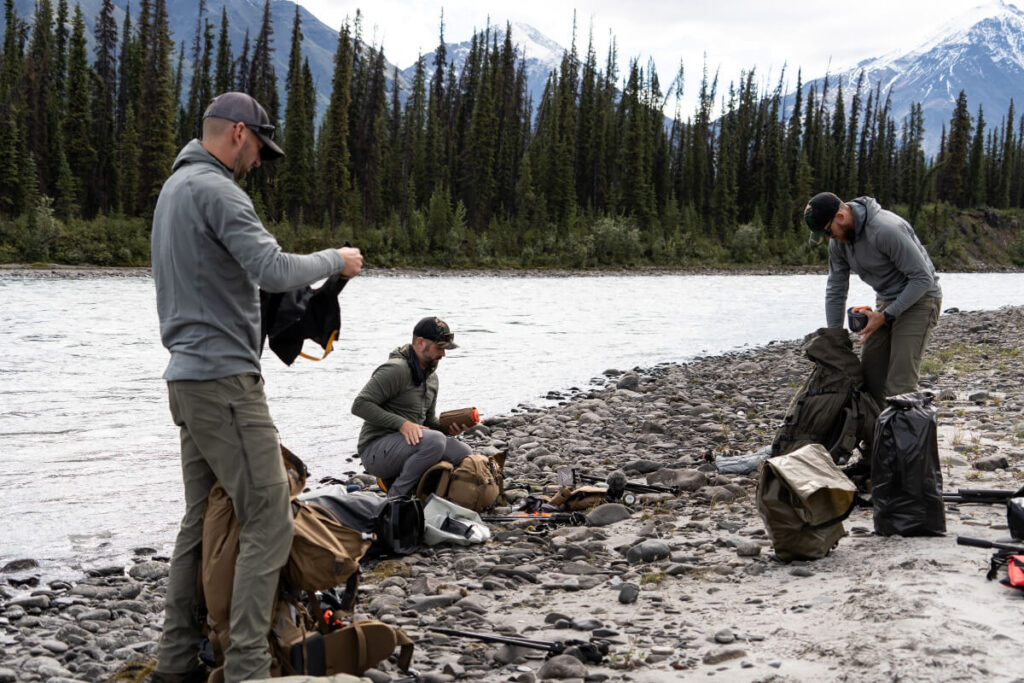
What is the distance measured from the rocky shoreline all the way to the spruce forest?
140 ft

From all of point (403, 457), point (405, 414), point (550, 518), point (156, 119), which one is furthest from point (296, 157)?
point (550, 518)

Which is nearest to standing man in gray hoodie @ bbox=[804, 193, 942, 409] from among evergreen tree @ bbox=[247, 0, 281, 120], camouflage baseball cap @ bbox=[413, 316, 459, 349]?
camouflage baseball cap @ bbox=[413, 316, 459, 349]

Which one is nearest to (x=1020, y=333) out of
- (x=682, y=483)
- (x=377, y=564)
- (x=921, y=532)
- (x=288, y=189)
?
(x=682, y=483)

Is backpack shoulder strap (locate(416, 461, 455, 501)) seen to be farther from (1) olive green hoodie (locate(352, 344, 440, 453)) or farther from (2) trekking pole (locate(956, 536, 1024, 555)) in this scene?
(2) trekking pole (locate(956, 536, 1024, 555))

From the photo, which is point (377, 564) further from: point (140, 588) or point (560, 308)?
point (560, 308)

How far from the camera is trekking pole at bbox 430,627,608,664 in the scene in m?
4.21

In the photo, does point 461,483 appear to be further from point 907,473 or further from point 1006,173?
point 1006,173

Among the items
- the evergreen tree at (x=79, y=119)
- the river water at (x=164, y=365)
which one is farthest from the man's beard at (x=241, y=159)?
the evergreen tree at (x=79, y=119)

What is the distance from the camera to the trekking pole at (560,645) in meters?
4.21

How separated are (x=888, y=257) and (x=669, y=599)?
3072 millimetres

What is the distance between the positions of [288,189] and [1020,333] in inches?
2093

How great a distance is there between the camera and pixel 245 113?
11.5 ft

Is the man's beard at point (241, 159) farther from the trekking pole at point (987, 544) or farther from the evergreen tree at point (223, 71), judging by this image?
the evergreen tree at point (223, 71)

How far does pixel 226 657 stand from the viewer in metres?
3.54
